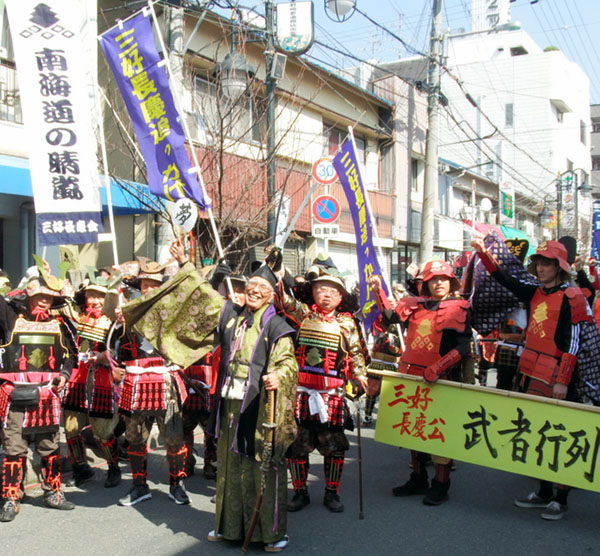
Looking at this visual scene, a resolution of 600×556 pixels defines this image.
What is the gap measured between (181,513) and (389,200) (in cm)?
1599

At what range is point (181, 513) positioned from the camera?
4.82 m

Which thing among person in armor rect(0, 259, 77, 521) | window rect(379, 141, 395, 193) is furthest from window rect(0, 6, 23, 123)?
window rect(379, 141, 395, 193)

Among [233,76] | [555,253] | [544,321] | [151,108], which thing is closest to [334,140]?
[233,76]

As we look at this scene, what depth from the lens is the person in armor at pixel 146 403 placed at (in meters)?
4.98

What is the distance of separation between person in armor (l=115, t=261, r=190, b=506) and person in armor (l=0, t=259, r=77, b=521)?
492mm

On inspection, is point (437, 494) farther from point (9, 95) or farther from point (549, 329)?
point (9, 95)

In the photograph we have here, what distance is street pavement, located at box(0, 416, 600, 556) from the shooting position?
4129 mm

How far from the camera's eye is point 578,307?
15.2ft

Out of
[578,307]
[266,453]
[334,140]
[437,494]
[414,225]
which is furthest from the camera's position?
[414,225]

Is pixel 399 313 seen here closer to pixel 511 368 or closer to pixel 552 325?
pixel 552 325

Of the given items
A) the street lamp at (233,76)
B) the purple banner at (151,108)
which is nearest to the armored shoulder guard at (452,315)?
the purple banner at (151,108)

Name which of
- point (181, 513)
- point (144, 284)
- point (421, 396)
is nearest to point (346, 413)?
point (421, 396)

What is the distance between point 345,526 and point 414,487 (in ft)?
3.18

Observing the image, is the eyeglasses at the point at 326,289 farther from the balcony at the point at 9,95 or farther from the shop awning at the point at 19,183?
the balcony at the point at 9,95
